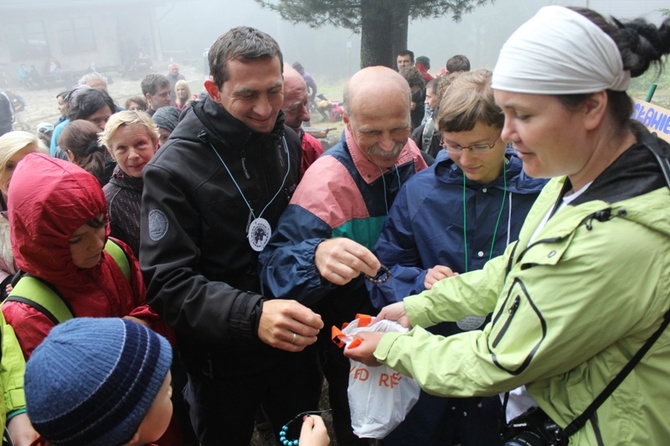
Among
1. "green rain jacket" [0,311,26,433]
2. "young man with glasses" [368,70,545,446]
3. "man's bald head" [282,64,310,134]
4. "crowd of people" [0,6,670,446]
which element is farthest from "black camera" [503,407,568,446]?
"man's bald head" [282,64,310,134]

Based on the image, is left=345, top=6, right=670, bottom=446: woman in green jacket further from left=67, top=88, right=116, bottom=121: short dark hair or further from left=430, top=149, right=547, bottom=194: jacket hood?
left=67, top=88, right=116, bottom=121: short dark hair

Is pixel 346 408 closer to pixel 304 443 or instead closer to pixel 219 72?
pixel 304 443

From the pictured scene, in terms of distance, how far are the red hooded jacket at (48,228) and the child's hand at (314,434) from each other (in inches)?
42.7

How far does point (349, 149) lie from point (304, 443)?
4.42 feet

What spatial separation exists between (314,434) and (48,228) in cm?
131

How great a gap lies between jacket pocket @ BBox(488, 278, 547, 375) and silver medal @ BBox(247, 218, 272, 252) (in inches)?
48.0

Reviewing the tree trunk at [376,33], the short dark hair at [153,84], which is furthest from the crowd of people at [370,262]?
the tree trunk at [376,33]

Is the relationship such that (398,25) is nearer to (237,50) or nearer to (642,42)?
(237,50)

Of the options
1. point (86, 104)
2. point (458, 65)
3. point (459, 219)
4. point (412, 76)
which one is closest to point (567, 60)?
point (459, 219)

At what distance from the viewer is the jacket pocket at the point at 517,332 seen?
4.53 feet

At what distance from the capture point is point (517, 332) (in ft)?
4.66

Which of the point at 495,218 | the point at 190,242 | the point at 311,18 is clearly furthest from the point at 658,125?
the point at 311,18

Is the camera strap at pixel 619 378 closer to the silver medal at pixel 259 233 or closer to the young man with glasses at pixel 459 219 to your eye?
the young man with glasses at pixel 459 219

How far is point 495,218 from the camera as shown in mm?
2201
